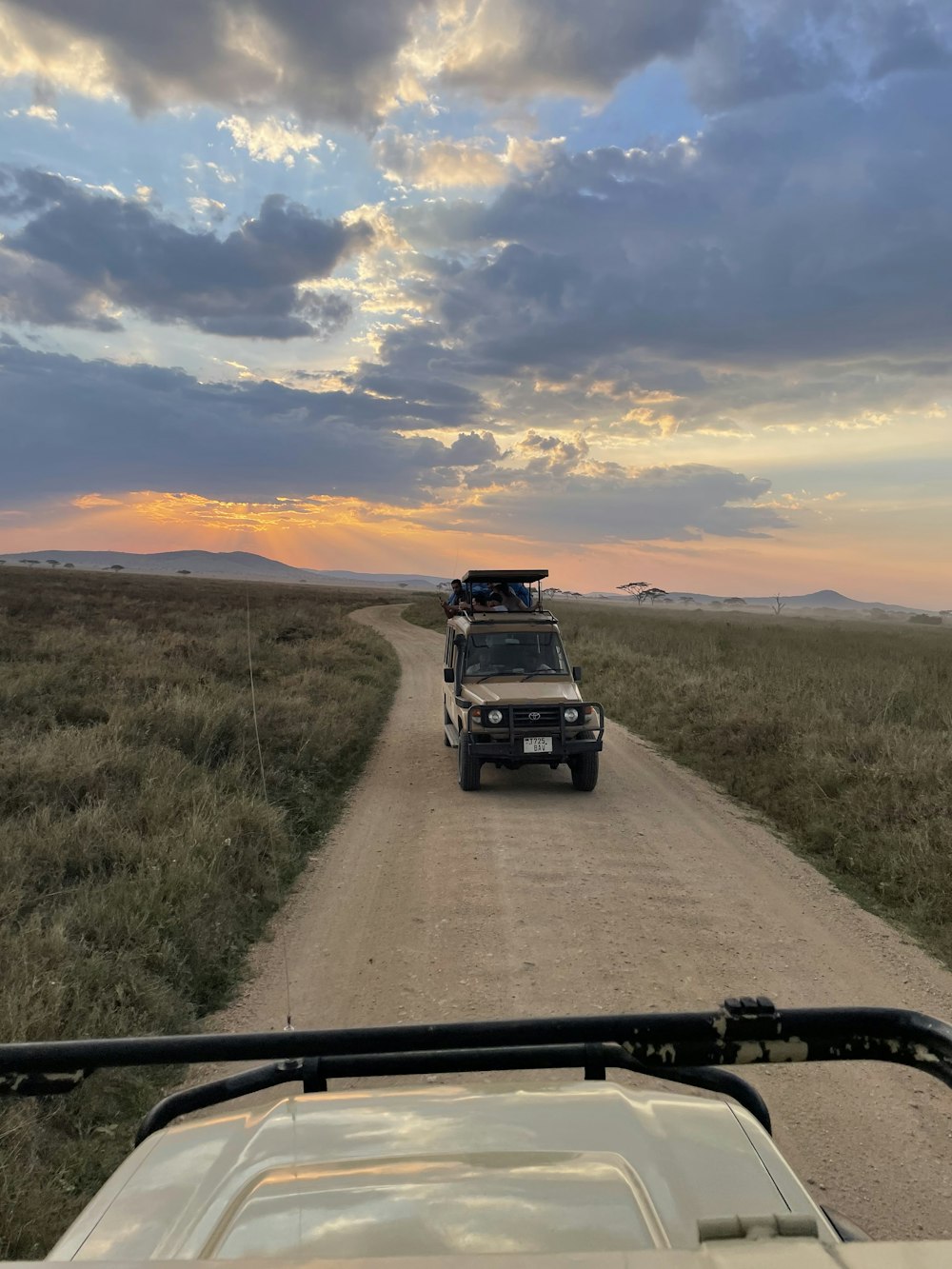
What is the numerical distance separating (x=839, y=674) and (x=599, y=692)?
16.6ft

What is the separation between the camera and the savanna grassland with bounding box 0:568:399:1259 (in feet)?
11.4

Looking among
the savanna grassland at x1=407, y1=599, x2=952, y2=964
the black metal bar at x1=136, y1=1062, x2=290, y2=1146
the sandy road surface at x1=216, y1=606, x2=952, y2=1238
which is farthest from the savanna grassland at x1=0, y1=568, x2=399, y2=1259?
the savanna grassland at x1=407, y1=599, x2=952, y2=964

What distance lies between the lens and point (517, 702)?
29.0ft

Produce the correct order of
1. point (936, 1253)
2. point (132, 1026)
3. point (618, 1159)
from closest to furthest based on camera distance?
point (936, 1253), point (618, 1159), point (132, 1026)

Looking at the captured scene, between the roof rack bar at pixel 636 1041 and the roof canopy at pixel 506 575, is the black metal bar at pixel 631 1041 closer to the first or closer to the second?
the roof rack bar at pixel 636 1041

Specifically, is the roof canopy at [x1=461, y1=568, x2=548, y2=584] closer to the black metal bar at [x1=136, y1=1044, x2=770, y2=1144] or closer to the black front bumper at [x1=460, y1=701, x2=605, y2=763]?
the black front bumper at [x1=460, y1=701, x2=605, y2=763]

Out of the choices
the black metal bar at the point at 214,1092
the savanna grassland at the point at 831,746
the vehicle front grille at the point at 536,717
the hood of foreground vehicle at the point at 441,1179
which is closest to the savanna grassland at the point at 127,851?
the black metal bar at the point at 214,1092

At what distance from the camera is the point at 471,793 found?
9195mm

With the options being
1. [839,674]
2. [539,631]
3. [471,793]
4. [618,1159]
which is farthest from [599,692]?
[618,1159]

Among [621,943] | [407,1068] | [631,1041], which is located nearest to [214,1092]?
[407,1068]

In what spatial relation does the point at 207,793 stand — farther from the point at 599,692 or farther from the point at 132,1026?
the point at 599,692

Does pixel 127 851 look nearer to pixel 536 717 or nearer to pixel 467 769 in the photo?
pixel 467 769

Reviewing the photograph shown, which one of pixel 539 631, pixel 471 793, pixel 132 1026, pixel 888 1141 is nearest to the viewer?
pixel 888 1141

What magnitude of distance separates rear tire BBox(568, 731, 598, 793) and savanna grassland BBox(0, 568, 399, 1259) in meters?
2.77
